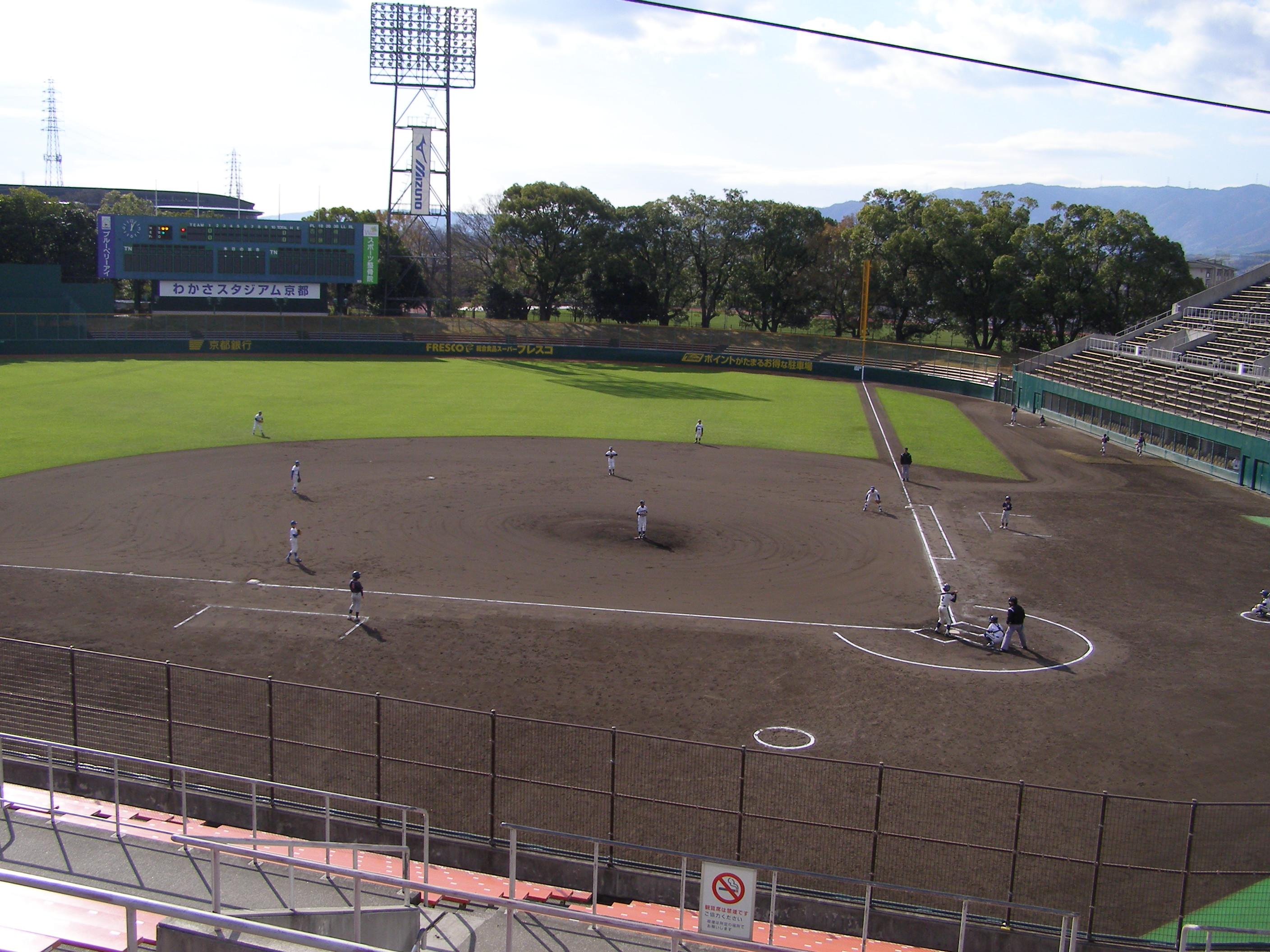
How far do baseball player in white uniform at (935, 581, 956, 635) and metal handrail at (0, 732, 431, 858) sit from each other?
45.4ft

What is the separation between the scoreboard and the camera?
7656 cm

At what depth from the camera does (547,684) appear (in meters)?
19.8

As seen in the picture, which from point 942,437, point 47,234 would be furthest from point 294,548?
point 47,234

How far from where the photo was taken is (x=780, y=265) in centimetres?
9556

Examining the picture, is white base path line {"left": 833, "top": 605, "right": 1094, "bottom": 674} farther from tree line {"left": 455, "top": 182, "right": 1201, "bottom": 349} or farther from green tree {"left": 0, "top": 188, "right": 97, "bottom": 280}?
green tree {"left": 0, "top": 188, "right": 97, "bottom": 280}

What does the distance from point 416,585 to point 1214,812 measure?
1831cm

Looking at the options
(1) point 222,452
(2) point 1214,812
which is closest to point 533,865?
(2) point 1214,812

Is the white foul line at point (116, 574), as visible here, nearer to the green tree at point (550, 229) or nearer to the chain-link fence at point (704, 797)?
the chain-link fence at point (704, 797)

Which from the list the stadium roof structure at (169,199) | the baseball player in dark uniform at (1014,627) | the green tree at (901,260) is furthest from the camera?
the stadium roof structure at (169,199)

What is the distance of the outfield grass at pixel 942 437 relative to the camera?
4438cm

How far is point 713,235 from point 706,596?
76140 millimetres

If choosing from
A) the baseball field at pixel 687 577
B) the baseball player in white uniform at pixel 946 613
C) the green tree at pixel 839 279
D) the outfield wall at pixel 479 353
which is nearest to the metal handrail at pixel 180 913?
the baseball field at pixel 687 577

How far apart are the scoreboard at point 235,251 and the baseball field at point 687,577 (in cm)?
2877

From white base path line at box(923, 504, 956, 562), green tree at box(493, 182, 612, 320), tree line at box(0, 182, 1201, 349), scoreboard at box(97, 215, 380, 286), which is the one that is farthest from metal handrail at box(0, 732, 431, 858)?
green tree at box(493, 182, 612, 320)
